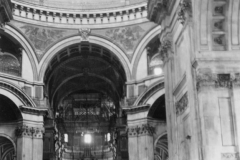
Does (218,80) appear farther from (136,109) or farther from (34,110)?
(34,110)

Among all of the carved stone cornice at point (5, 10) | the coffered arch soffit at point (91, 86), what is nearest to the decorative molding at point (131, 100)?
the coffered arch soffit at point (91, 86)

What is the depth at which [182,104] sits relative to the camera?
17.7 m

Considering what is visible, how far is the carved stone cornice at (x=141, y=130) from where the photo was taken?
108 feet

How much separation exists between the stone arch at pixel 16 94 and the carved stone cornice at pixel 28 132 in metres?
1.60

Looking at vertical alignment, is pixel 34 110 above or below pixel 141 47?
below

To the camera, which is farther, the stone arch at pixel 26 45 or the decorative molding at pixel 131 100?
the decorative molding at pixel 131 100

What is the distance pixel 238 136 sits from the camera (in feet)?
49.3

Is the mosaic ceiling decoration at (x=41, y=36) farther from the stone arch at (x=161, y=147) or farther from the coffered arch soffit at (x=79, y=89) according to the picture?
the stone arch at (x=161, y=147)

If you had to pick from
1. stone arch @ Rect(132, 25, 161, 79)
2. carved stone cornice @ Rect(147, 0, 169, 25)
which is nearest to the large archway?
stone arch @ Rect(132, 25, 161, 79)

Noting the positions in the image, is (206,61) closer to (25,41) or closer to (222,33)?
(222,33)

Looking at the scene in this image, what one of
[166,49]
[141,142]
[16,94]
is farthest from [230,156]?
[16,94]

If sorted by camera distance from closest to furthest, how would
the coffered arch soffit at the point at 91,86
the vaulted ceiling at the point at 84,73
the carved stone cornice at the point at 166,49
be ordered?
the carved stone cornice at the point at 166,49 < the vaulted ceiling at the point at 84,73 < the coffered arch soffit at the point at 91,86

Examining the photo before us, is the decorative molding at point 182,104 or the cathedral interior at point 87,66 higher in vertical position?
the cathedral interior at point 87,66

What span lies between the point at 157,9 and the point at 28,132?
15744 millimetres
